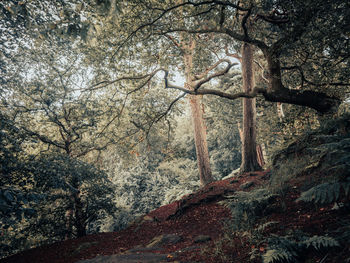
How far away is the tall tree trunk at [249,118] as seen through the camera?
31.3 ft

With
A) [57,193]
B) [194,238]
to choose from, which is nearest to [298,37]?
[194,238]

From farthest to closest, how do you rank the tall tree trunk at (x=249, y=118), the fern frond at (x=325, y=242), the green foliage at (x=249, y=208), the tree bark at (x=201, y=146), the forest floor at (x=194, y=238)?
the tree bark at (x=201, y=146) < the tall tree trunk at (x=249, y=118) < the green foliage at (x=249, y=208) < the forest floor at (x=194, y=238) < the fern frond at (x=325, y=242)

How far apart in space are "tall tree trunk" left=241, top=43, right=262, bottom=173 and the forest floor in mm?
1107

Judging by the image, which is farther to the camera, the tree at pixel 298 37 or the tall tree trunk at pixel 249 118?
the tall tree trunk at pixel 249 118

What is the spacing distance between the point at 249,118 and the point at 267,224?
7260 millimetres

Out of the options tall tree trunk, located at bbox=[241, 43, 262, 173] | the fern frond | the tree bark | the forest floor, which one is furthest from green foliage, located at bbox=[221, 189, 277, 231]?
the tree bark

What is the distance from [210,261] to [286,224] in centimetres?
129

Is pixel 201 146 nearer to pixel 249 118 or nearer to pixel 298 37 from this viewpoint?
pixel 249 118

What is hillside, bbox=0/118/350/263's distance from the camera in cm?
232

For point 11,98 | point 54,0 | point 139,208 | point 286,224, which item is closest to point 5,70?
point 11,98

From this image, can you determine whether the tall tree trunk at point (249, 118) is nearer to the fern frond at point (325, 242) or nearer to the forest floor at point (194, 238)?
the forest floor at point (194, 238)

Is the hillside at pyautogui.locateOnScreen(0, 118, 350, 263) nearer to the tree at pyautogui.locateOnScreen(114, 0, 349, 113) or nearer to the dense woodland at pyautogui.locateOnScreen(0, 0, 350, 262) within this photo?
the dense woodland at pyautogui.locateOnScreen(0, 0, 350, 262)

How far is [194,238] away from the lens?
507 centimetres

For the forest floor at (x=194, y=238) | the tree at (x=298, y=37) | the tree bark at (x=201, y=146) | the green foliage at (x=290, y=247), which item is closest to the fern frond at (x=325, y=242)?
the green foliage at (x=290, y=247)
